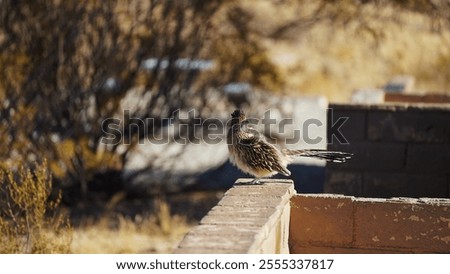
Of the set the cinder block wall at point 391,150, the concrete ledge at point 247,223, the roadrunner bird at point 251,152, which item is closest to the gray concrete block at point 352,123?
the cinder block wall at point 391,150

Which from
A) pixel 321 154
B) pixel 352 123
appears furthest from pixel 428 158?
pixel 321 154

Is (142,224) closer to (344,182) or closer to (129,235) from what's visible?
(129,235)

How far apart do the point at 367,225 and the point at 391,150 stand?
109 inches

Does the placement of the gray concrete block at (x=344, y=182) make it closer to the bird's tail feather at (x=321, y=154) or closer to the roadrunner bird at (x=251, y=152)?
the bird's tail feather at (x=321, y=154)

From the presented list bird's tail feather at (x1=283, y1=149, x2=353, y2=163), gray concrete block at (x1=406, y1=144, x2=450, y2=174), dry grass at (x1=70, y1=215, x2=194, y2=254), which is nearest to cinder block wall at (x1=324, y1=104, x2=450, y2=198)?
gray concrete block at (x1=406, y1=144, x2=450, y2=174)

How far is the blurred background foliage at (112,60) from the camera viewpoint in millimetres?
10461

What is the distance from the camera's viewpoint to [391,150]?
25.4 feet

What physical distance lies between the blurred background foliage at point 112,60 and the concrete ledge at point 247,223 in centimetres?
477

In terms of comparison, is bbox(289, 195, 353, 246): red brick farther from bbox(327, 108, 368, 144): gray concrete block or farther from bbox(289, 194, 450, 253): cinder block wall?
bbox(327, 108, 368, 144): gray concrete block

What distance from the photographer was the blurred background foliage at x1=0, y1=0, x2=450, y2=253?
1046 cm

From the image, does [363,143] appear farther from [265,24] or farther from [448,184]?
[265,24]
